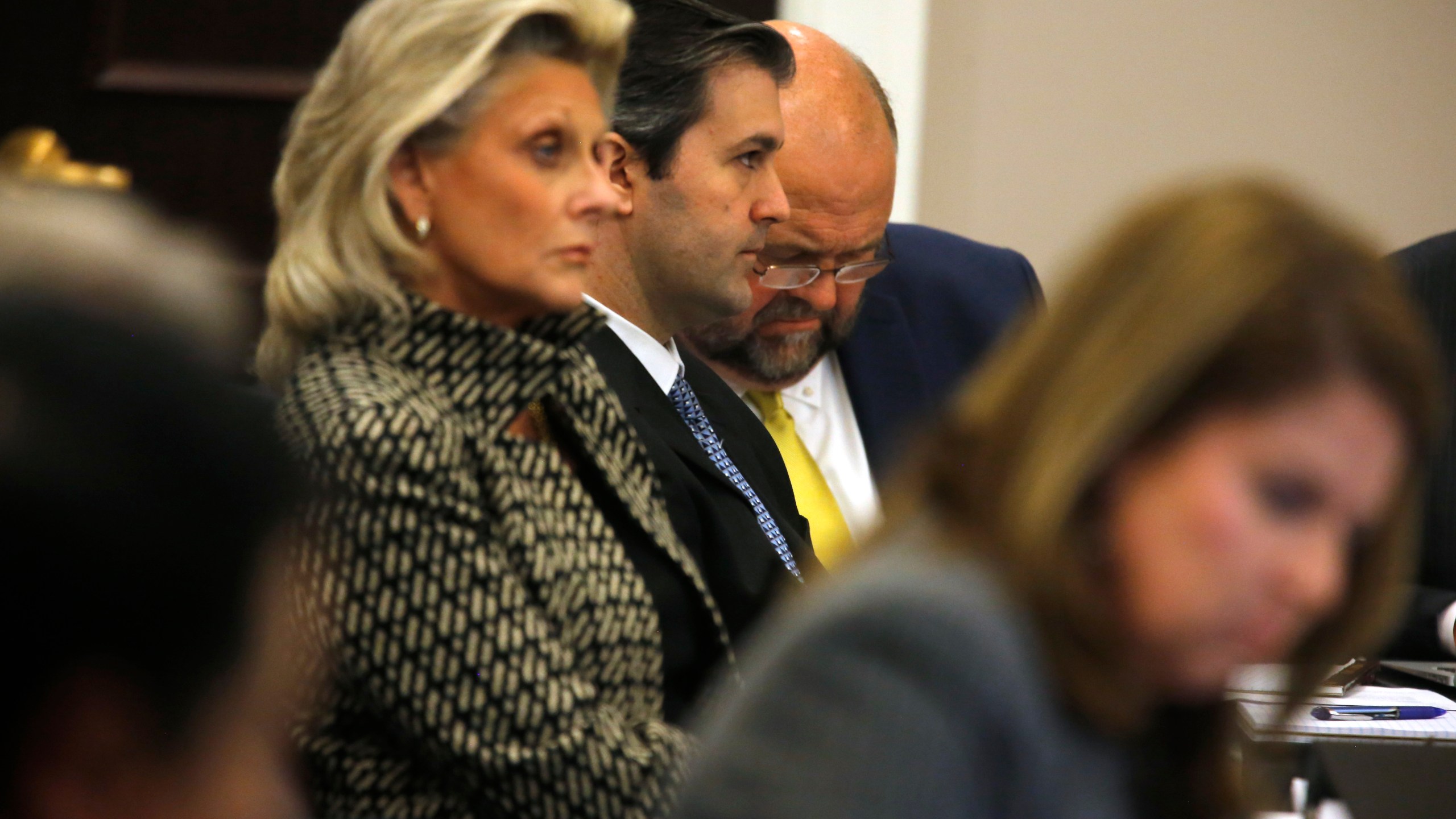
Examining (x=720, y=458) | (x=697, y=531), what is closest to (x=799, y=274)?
(x=720, y=458)

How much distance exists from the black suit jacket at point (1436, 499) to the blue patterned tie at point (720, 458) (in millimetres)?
993

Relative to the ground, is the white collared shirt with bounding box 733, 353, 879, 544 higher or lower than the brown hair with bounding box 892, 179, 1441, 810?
lower

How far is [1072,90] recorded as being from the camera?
2934 mm

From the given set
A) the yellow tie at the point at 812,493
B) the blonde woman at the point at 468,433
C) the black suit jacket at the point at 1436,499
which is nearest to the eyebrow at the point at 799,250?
the yellow tie at the point at 812,493

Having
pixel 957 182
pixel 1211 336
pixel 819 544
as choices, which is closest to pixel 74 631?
pixel 1211 336

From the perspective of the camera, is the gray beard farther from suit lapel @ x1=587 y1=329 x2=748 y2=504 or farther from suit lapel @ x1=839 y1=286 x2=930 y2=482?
suit lapel @ x1=587 y1=329 x2=748 y2=504

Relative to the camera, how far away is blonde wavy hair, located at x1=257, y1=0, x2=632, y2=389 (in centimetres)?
130

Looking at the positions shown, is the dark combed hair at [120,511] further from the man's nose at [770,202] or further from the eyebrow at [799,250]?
the eyebrow at [799,250]

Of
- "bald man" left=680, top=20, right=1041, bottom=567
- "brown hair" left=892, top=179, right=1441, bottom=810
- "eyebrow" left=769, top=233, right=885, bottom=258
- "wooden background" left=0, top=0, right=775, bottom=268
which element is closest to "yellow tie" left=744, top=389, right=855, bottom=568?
"bald man" left=680, top=20, right=1041, bottom=567

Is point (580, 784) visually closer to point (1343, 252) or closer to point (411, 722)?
point (411, 722)

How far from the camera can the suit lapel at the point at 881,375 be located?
227 centimetres

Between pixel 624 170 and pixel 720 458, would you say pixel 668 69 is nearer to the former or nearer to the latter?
pixel 624 170

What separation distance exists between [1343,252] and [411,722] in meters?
0.75

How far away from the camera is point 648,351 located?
180 cm
